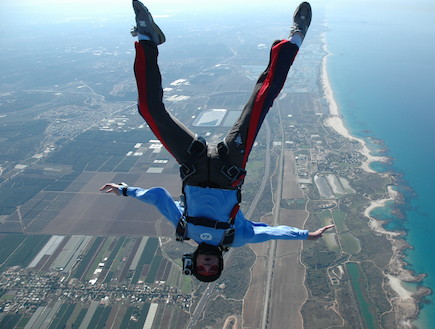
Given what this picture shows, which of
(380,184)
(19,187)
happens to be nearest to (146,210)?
(19,187)

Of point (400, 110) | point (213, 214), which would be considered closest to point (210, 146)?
point (213, 214)

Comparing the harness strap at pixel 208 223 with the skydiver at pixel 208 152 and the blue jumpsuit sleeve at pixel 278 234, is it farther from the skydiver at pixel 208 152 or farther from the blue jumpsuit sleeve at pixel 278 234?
the blue jumpsuit sleeve at pixel 278 234

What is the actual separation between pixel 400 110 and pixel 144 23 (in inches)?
1947

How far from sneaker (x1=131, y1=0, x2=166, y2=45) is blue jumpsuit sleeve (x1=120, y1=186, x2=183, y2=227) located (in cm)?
146

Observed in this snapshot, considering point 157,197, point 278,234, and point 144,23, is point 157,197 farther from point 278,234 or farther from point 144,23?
point 144,23

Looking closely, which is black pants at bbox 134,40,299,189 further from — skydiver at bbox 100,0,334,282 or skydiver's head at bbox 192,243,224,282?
skydiver's head at bbox 192,243,224,282

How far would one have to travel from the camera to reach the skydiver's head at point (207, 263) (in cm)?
314

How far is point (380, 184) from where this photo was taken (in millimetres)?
28562

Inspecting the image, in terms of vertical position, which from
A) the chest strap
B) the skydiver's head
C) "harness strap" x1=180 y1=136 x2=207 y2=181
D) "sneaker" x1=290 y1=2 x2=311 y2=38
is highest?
"sneaker" x1=290 y1=2 x2=311 y2=38

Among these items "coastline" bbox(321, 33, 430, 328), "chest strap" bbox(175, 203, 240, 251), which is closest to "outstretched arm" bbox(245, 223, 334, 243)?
"chest strap" bbox(175, 203, 240, 251)

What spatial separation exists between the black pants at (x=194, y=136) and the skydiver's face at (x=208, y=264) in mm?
659

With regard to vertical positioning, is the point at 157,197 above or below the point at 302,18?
below

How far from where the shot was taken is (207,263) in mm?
3133

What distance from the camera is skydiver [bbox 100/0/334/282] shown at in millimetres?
3057
